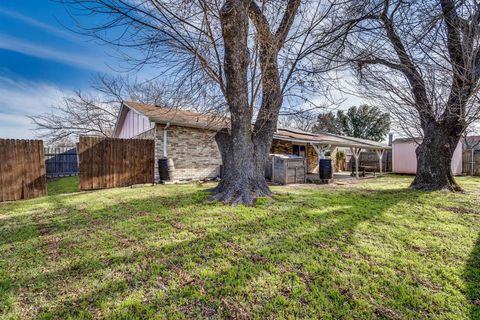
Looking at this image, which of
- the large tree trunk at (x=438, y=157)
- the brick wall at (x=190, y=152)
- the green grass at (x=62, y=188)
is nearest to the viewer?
the large tree trunk at (x=438, y=157)

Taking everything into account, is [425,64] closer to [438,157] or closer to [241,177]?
[438,157]

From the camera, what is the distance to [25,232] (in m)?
3.95

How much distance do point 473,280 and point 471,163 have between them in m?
18.6

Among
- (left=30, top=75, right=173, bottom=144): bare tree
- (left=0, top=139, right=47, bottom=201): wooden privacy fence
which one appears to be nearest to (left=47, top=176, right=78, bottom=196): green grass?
(left=0, top=139, right=47, bottom=201): wooden privacy fence

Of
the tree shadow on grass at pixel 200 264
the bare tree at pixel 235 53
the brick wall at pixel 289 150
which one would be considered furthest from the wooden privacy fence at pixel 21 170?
the brick wall at pixel 289 150

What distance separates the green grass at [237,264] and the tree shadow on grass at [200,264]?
0.01m

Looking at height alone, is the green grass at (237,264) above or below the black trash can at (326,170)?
below

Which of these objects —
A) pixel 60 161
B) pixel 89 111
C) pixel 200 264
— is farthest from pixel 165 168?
pixel 89 111

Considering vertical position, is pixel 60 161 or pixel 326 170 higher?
pixel 60 161

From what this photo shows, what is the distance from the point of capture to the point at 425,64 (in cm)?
512

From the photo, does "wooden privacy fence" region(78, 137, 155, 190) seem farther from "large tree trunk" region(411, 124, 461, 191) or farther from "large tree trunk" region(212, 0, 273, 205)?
"large tree trunk" region(411, 124, 461, 191)

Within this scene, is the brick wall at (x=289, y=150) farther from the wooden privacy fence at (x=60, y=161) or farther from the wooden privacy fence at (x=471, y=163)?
the wooden privacy fence at (x=60, y=161)

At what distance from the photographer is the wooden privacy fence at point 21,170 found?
7.03 meters

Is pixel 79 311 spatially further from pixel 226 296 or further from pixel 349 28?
pixel 349 28
